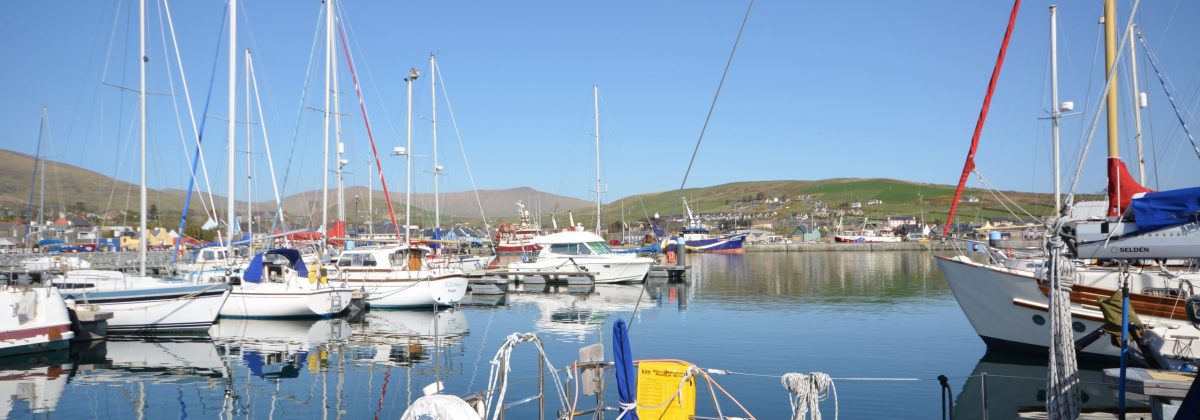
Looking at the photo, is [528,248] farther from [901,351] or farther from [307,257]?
[901,351]

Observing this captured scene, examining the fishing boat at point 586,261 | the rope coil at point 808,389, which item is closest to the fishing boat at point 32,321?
the rope coil at point 808,389

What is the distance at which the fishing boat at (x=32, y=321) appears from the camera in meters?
21.0

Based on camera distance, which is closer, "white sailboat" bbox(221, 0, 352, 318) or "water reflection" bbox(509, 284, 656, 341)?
"water reflection" bbox(509, 284, 656, 341)

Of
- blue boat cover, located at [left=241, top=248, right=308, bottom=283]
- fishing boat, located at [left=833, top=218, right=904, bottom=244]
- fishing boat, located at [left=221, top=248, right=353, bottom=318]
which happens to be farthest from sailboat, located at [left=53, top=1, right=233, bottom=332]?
fishing boat, located at [left=833, top=218, right=904, bottom=244]

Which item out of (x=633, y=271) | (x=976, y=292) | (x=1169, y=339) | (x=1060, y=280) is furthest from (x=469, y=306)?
(x=1060, y=280)

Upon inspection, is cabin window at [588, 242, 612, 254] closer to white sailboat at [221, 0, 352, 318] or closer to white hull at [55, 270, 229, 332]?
white sailboat at [221, 0, 352, 318]

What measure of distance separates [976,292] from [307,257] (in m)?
31.0

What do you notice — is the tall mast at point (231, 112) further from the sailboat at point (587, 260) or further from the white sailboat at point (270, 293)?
the sailboat at point (587, 260)

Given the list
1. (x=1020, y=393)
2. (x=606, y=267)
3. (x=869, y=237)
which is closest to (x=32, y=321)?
(x=1020, y=393)

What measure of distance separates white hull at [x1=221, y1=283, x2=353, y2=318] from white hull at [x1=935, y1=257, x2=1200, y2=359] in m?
20.5

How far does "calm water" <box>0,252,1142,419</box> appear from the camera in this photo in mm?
16031

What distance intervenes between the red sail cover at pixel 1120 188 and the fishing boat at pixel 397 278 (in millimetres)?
24084

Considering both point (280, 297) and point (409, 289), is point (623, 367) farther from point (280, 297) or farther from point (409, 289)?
point (409, 289)

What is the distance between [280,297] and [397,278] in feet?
18.3
